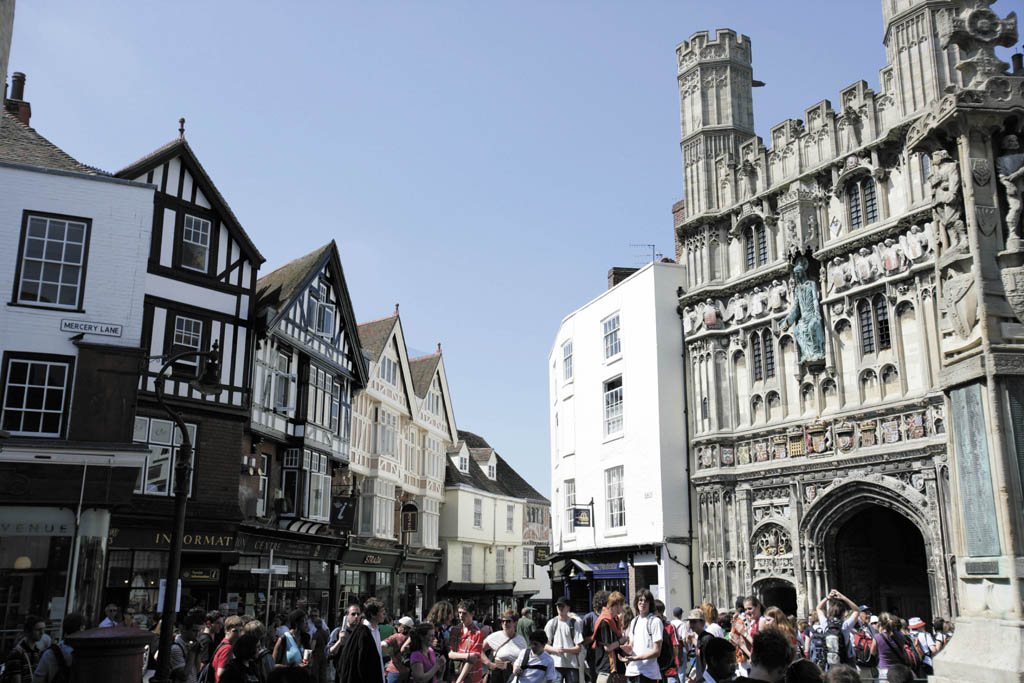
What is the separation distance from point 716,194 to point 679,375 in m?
5.85

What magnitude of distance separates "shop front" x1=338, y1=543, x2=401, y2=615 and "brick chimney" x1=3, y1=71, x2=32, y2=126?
1708cm

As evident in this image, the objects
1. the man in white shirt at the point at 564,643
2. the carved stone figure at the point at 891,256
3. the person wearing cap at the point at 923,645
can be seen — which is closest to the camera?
the man in white shirt at the point at 564,643

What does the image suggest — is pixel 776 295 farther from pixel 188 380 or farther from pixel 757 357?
pixel 188 380

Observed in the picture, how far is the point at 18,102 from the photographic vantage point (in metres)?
24.5

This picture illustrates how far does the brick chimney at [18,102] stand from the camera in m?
24.4

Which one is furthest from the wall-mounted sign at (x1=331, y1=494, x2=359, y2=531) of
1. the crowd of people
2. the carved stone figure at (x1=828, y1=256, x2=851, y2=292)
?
the carved stone figure at (x1=828, y1=256, x2=851, y2=292)

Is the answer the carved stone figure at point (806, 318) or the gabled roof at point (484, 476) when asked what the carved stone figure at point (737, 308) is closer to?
the carved stone figure at point (806, 318)

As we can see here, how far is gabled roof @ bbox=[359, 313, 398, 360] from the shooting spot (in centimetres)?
3681

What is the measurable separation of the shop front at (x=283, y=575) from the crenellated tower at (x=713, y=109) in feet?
52.4

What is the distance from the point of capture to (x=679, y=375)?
92.2 feet

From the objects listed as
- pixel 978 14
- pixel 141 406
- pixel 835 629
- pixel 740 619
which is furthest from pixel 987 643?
pixel 141 406

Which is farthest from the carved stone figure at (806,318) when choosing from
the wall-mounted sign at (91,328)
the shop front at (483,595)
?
the shop front at (483,595)

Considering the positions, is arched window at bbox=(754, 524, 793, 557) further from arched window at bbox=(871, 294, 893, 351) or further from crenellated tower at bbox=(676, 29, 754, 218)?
crenellated tower at bbox=(676, 29, 754, 218)

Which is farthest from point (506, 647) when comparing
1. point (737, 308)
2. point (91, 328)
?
point (737, 308)
